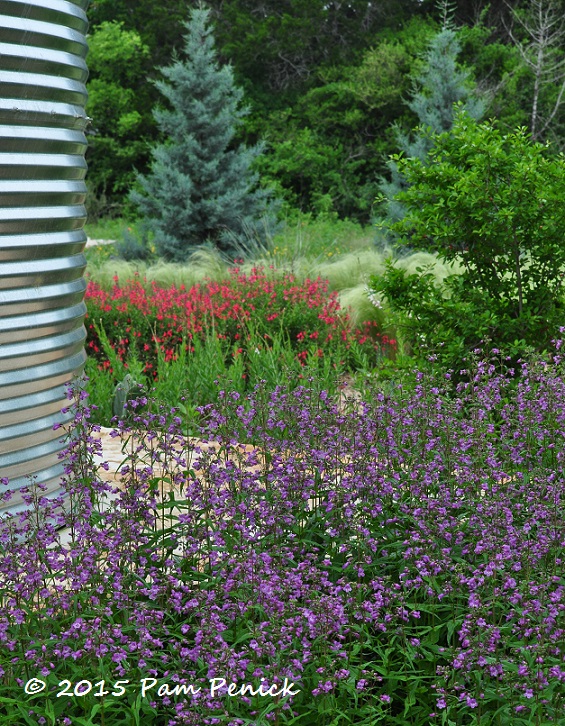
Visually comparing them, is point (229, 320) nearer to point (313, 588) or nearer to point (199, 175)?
point (313, 588)

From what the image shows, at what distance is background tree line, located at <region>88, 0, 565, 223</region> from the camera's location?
928 inches

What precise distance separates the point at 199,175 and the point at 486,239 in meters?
11.1

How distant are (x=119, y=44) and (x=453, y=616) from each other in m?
25.0

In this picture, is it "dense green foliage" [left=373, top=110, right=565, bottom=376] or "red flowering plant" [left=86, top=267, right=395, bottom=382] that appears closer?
"dense green foliage" [left=373, top=110, right=565, bottom=376]

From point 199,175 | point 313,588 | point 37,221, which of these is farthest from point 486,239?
point 199,175

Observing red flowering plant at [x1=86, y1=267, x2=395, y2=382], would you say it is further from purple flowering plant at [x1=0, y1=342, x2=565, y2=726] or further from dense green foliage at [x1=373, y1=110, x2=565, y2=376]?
purple flowering plant at [x1=0, y1=342, x2=565, y2=726]

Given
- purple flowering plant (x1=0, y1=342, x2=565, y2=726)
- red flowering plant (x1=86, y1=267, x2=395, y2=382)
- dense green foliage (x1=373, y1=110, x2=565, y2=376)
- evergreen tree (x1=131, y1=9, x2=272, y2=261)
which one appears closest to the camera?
purple flowering plant (x1=0, y1=342, x2=565, y2=726)

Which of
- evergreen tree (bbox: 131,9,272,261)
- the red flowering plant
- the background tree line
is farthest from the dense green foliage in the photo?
the background tree line

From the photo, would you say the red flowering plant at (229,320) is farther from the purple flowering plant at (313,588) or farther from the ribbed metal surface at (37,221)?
the purple flowering plant at (313,588)

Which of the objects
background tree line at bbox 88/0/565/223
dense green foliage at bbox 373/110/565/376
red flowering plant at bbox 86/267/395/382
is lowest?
red flowering plant at bbox 86/267/395/382

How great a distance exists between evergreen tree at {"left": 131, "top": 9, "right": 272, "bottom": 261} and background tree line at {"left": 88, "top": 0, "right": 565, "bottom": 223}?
691 cm

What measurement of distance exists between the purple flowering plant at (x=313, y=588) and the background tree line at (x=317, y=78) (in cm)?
2006

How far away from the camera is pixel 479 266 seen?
19.7 feet

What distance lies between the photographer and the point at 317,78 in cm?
2611
